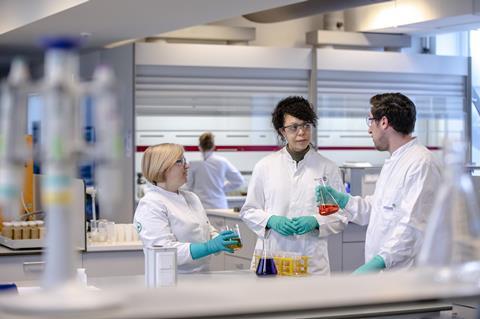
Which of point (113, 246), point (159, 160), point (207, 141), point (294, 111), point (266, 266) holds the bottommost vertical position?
point (113, 246)

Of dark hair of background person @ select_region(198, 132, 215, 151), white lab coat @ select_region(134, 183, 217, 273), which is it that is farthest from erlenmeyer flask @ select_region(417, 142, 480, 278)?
dark hair of background person @ select_region(198, 132, 215, 151)

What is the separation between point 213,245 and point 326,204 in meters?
0.85

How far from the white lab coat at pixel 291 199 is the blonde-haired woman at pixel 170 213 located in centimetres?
59

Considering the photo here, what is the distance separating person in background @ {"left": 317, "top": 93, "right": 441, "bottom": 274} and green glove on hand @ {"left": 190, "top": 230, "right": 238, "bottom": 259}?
2.12 feet

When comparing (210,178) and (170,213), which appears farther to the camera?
(210,178)

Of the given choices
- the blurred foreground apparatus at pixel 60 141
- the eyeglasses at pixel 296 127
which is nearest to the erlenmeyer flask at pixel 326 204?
the eyeglasses at pixel 296 127

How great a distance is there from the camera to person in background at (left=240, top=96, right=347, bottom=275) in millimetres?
4805

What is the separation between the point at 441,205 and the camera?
80.8 inches

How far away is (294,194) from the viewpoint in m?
5.01

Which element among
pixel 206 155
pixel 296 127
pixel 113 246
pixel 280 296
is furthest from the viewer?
pixel 206 155

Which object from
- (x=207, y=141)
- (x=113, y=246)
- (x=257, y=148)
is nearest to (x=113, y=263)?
(x=113, y=246)

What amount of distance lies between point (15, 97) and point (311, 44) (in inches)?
330

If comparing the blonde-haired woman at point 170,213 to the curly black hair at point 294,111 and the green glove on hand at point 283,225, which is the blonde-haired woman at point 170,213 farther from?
the curly black hair at point 294,111

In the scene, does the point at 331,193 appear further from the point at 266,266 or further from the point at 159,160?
the point at 159,160
